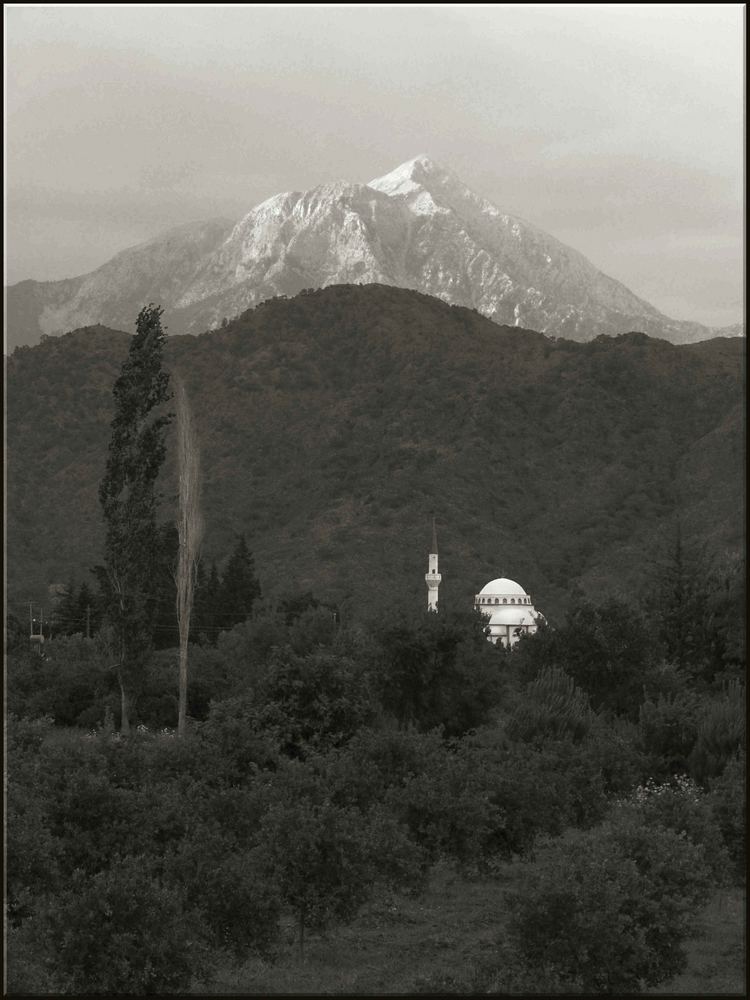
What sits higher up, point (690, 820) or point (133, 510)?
point (133, 510)

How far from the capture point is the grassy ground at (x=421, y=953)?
1202 centimetres

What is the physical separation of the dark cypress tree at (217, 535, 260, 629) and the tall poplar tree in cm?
1973

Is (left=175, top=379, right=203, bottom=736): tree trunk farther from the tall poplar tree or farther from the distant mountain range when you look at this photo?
the distant mountain range

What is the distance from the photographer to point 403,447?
8344cm

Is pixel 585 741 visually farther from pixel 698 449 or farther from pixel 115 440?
pixel 698 449

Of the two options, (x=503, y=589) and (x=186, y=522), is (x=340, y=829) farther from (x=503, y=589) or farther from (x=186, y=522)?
(x=503, y=589)

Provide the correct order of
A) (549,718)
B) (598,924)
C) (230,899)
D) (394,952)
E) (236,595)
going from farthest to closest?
(236,595) → (549,718) → (394,952) → (230,899) → (598,924)

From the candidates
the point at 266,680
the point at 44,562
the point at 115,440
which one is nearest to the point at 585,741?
the point at 266,680

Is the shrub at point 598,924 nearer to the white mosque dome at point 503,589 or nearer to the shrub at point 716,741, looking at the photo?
the shrub at point 716,741

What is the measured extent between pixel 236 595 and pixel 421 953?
37587 mm

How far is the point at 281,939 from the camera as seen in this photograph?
547 inches

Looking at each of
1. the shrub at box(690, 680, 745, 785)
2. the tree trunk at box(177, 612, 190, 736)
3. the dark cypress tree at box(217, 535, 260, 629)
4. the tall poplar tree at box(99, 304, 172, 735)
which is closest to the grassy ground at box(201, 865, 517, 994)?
the shrub at box(690, 680, 745, 785)

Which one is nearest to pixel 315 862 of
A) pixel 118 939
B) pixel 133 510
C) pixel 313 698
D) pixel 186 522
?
pixel 118 939

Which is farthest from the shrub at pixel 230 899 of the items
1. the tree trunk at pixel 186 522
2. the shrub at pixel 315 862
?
the tree trunk at pixel 186 522
